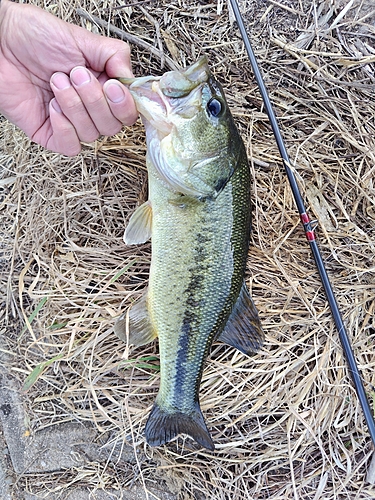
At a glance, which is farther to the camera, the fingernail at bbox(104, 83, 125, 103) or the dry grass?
the dry grass

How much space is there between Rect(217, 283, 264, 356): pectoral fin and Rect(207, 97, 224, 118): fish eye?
859 mm

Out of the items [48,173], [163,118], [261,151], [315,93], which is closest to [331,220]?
[261,151]

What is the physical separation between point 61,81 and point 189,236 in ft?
2.89

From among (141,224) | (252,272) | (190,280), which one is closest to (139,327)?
(190,280)

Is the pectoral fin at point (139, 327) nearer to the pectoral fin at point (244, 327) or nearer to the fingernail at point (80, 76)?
the pectoral fin at point (244, 327)

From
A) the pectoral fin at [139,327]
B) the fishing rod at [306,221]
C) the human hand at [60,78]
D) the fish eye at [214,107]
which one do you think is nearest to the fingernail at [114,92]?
the human hand at [60,78]

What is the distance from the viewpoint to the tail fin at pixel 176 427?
2.18 m

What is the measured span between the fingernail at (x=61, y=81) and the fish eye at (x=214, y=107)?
617 mm

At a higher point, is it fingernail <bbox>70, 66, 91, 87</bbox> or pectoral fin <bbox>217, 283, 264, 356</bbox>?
fingernail <bbox>70, 66, 91, 87</bbox>

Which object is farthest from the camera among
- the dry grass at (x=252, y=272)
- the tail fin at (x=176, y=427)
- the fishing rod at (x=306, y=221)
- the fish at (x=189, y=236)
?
the dry grass at (x=252, y=272)

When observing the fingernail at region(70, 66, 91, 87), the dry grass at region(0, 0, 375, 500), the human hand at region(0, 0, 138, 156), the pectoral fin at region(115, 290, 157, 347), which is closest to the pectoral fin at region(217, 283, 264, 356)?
the dry grass at region(0, 0, 375, 500)

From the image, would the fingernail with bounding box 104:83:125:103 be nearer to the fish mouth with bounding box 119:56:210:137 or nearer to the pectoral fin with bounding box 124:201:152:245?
the fish mouth with bounding box 119:56:210:137

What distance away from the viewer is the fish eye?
194cm

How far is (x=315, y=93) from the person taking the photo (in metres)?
2.57
